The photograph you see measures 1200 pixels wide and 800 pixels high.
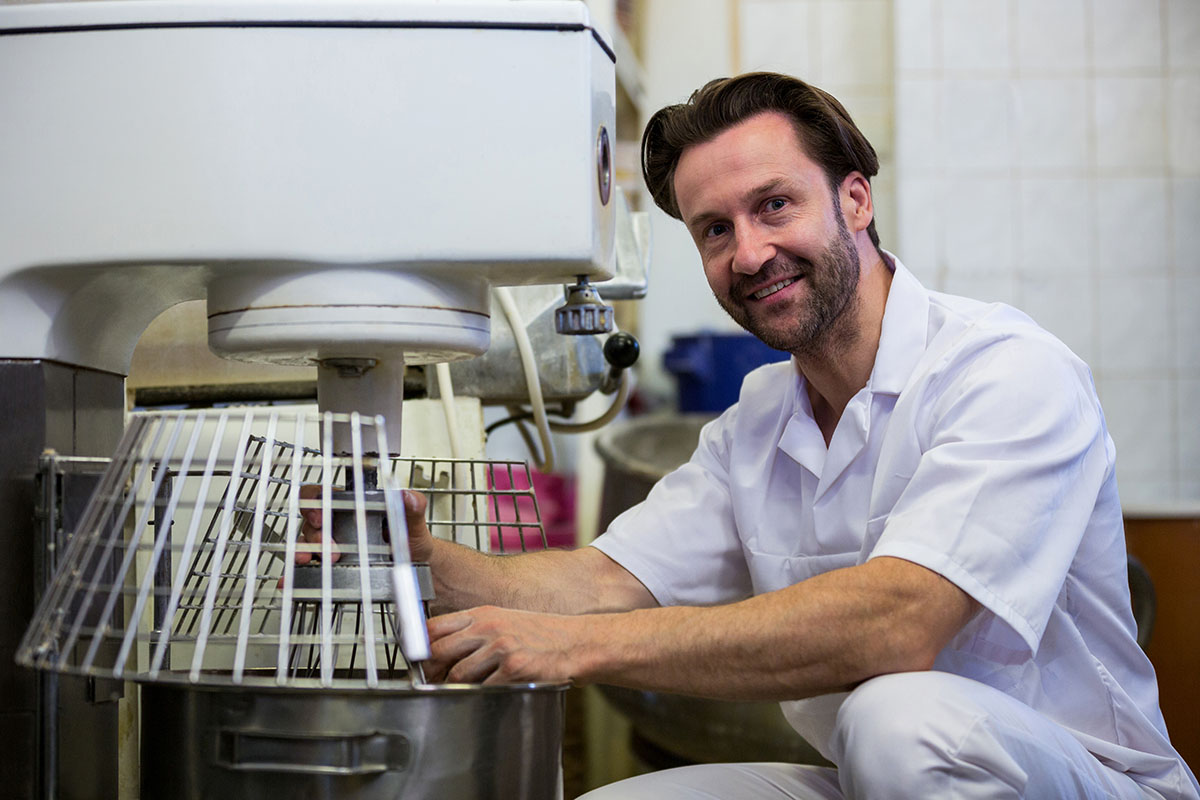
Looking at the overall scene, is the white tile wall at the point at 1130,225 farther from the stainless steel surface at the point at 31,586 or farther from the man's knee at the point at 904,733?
the stainless steel surface at the point at 31,586

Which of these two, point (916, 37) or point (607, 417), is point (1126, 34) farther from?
point (607, 417)

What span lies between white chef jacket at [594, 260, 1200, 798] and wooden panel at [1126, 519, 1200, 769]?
112cm

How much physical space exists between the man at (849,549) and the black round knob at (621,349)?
12 centimetres

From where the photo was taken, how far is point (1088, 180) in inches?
103

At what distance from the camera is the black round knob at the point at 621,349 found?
1.18m

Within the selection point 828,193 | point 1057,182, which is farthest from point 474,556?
point 1057,182

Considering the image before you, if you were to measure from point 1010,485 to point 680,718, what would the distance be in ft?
3.81

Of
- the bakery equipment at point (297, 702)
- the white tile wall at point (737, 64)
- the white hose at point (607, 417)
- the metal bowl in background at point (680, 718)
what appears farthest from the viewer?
the white tile wall at point (737, 64)

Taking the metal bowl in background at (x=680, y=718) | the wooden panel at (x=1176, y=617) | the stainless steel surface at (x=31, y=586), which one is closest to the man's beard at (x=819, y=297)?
the stainless steel surface at (x=31, y=586)

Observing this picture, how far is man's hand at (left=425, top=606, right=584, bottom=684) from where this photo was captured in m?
0.74

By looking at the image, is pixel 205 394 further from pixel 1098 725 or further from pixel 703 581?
pixel 1098 725

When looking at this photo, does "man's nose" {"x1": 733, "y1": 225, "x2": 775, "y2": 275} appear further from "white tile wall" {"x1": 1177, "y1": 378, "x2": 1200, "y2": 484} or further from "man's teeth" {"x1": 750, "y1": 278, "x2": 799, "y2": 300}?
"white tile wall" {"x1": 1177, "y1": 378, "x2": 1200, "y2": 484}

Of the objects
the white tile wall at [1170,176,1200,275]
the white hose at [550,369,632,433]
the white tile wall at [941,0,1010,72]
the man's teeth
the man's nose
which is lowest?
the white hose at [550,369,632,433]

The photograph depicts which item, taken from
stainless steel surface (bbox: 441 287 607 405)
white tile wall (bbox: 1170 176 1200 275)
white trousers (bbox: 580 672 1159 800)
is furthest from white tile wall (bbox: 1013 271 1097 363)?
white trousers (bbox: 580 672 1159 800)
